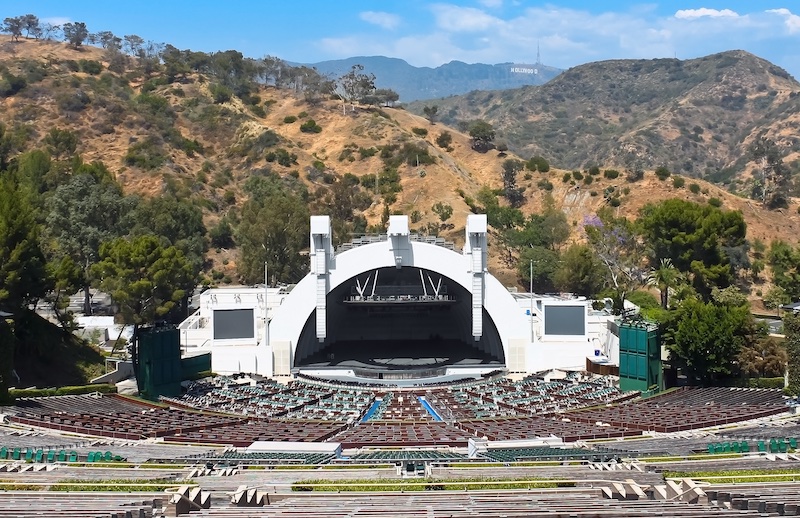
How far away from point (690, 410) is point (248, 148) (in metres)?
90.1

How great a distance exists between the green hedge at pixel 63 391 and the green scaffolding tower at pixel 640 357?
28.3 metres

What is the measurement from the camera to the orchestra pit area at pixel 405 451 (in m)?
15.7

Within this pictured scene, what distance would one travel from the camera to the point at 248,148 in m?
115

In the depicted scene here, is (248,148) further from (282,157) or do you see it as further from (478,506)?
(478,506)

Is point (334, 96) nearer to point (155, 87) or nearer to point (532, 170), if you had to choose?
point (155, 87)

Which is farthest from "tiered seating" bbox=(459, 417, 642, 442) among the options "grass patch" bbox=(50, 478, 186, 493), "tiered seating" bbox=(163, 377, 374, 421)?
"grass patch" bbox=(50, 478, 186, 493)

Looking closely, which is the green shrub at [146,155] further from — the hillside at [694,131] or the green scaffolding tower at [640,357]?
the hillside at [694,131]

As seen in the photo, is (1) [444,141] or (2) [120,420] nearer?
(2) [120,420]

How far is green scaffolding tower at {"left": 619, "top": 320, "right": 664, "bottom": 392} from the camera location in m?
43.5

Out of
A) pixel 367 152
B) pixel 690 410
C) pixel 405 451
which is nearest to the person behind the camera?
pixel 405 451

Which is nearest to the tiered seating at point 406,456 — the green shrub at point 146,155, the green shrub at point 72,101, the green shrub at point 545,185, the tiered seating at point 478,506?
the tiered seating at point 478,506

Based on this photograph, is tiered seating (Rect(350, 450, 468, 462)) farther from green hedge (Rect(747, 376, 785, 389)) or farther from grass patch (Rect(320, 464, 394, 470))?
green hedge (Rect(747, 376, 785, 389))

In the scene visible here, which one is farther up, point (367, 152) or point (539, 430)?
point (367, 152)

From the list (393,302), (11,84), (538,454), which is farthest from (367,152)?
(538,454)
